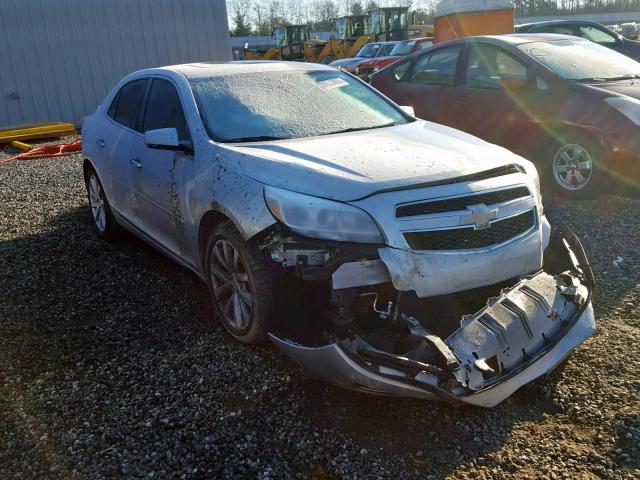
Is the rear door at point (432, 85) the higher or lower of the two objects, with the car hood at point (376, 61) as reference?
higher

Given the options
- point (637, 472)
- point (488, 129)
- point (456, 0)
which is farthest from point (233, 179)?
point (456, 0)

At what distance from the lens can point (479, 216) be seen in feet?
10.0

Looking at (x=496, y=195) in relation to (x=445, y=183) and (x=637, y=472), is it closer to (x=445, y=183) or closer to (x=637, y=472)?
(x=445, y=183)

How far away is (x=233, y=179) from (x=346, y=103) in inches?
56.5

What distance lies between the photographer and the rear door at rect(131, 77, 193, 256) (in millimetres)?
4047

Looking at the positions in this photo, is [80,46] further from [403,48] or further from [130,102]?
[130,102]

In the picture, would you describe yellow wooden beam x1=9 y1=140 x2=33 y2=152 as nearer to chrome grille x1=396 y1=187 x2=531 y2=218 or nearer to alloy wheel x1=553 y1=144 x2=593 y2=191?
alloy wheel x1=553 y1=144 x2=593 y2=191

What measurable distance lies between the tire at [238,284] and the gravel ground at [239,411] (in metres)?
0.18

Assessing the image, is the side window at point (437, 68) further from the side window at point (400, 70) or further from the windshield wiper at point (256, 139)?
the windshield wiper at point (256, 139)

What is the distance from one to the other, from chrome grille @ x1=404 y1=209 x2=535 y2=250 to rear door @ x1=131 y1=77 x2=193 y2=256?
167 cm

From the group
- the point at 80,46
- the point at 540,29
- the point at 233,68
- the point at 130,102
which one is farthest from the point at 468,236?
the point at 80,46

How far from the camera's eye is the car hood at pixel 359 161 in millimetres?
3086

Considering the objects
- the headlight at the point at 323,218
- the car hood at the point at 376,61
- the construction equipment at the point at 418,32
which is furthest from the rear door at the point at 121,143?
the construction equipment at the point at 418,32

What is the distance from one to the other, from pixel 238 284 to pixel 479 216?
1.37 m
